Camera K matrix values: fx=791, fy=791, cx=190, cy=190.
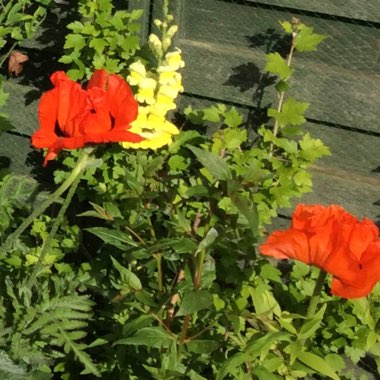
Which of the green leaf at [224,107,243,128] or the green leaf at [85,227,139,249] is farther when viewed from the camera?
the green leaf at [224,107,243,128]

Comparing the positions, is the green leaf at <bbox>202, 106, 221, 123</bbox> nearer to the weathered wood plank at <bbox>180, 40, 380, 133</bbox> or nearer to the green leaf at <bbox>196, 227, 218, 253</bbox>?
the weathered wood plank at <bbox>180, 40, 380, 133</bbox>

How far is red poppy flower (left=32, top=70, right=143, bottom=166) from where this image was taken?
175cm

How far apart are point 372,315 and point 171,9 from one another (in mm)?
1272

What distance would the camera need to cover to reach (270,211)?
2.71 metres

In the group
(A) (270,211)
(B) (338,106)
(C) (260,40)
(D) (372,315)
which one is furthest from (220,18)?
(D) (372,315)

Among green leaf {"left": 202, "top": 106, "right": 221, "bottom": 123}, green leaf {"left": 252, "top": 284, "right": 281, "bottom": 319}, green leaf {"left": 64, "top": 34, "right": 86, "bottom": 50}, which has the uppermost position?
green leaf {"left": 64, "top": 34, "right": 86, "bottom": 50}

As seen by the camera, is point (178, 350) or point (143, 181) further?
point (143, 181)

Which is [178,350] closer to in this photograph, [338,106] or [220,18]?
[338,106]

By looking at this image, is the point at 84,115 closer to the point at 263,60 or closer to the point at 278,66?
the point at 278,66

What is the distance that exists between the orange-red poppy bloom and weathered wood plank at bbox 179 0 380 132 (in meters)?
1.02

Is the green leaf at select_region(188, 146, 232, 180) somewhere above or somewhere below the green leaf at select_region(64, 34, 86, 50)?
above

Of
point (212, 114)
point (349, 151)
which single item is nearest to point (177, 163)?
point (212, 114)

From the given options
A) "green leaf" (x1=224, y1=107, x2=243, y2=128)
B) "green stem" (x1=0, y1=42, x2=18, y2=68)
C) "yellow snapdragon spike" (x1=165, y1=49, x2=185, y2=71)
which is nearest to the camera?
"yellow snapdragon spike" (x1=165, y1=49, x2=185, y2=71)

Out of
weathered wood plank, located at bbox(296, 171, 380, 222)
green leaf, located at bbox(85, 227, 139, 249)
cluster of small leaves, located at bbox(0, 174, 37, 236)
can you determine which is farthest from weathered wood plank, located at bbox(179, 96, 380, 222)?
cluster of small leaves, located at bbox(0, 174, 37, 236)
